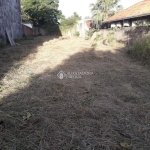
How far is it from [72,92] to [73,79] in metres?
0.86

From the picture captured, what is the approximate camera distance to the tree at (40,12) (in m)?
23.1

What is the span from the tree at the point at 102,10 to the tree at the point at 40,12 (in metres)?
7.44

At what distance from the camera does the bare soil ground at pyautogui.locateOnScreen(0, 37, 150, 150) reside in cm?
177

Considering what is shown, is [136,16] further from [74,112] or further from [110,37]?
[74,112]

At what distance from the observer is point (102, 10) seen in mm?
20094

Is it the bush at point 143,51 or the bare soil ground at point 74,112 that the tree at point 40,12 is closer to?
the bush at point 143,51

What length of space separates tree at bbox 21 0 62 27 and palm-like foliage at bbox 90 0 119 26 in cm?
744

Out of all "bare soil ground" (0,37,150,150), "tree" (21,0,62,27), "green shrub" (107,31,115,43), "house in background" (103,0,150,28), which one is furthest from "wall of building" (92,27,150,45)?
"tree" (21,0,62,27)

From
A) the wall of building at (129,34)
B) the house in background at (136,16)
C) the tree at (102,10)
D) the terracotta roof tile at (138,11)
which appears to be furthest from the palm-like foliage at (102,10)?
the wall of building at (129,34)

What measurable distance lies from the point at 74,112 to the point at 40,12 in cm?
2335

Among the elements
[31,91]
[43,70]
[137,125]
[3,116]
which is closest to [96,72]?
[43,70]

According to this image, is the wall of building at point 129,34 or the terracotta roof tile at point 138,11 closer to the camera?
the wall of building at point 129,34

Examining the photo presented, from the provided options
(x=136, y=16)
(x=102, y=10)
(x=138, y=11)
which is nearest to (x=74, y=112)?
(x=136, y=16)

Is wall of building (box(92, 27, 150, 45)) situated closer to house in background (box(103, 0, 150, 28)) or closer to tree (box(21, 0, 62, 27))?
house in background (box(103, 0, 150, 28))
